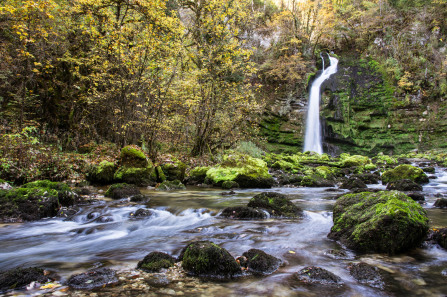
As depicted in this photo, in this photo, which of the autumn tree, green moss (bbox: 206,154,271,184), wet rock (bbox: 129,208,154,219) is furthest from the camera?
the autumn tree

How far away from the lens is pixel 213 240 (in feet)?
13.0

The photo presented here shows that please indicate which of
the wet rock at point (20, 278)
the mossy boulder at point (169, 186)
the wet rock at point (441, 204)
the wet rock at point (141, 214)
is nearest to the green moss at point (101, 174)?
the mossy boulder at point (169, 186)

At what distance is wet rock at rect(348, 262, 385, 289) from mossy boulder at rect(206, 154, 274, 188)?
709cm

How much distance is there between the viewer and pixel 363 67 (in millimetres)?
26438

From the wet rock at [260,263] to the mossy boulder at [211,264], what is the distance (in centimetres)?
17

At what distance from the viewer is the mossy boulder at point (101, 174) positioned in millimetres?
9492

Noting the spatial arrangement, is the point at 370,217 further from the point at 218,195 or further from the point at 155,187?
the point at 155,187

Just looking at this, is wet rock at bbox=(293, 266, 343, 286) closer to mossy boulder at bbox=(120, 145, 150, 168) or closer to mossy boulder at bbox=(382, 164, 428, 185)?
mossy boulder at bbox=(120, 145, 150, 168)

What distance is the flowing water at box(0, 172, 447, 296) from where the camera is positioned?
2516 mm

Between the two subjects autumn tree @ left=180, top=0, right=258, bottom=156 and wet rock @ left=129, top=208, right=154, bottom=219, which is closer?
wet rock @ left=129, top=208, right=154, bottom=219

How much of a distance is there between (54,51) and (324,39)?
89.6 ft

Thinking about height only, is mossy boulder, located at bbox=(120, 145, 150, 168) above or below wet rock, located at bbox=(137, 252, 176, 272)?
above

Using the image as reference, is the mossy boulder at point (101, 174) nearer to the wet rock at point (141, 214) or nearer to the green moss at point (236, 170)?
the green moss at point (236, 170)

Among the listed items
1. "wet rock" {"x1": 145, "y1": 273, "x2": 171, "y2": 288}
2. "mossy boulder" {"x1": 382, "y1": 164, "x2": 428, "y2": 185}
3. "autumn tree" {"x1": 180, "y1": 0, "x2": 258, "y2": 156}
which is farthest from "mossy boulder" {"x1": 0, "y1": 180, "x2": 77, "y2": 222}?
"mossy boulder" {"x1": 382, "y1": 164, "x2": 428, "y2": 185}
